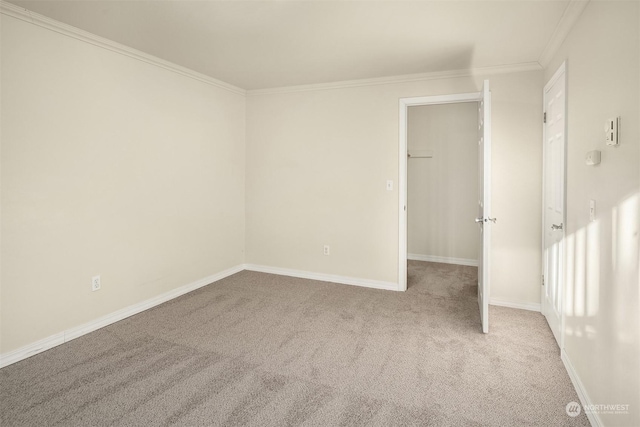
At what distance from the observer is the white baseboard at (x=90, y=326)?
245cm

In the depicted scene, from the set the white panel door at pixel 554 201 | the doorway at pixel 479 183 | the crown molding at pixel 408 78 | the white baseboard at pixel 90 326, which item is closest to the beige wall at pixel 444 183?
the doorway at pixel 479 183

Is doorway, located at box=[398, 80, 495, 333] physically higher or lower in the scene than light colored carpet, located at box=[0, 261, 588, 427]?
higher

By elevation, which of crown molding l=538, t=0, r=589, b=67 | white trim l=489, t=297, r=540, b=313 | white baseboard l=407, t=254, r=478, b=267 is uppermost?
crown molding l=538, t=0, r=589, b=67

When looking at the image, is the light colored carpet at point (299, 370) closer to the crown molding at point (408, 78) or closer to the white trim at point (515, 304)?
the white trim at point (515, 304)

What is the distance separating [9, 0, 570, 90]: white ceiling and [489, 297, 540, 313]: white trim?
7.60 ft

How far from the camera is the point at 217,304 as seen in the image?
3.55 meters

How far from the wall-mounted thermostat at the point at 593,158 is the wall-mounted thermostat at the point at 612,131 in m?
0.15

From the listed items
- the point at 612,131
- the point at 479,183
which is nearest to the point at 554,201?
the point at 479,183

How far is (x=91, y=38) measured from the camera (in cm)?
282

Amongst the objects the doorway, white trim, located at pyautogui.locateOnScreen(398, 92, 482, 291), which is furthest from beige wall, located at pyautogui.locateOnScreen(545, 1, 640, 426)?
white trim, located at pyautogui.locateOnScreen(398, 92, 482, 291)

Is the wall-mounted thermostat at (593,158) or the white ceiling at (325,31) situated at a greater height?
the white ceiling at (325,31)

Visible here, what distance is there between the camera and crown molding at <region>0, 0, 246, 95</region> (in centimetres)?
237

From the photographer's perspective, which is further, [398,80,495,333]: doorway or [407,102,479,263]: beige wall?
[407,102,479,263]: beige wall

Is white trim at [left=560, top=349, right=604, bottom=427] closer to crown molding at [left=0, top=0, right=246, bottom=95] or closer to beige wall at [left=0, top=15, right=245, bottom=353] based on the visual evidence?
beige wall at [left=0, top=15, right=245, bottom=353]
